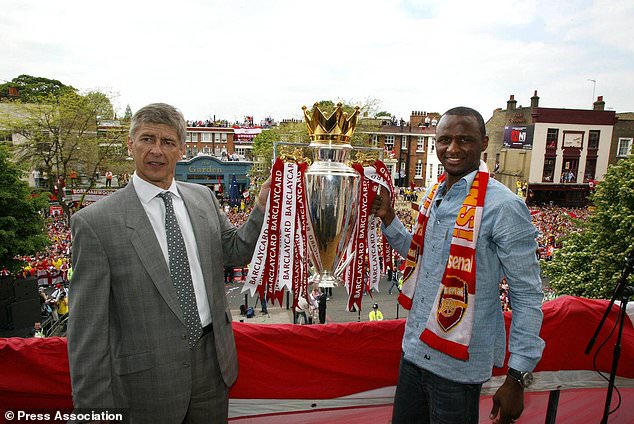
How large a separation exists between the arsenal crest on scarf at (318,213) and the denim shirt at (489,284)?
0.51 m

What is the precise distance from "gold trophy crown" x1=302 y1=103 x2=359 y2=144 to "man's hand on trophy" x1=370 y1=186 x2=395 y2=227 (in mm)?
386

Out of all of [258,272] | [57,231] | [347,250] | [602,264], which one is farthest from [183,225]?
[57,231]

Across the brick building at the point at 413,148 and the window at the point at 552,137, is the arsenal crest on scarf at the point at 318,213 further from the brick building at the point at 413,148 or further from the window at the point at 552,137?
the brick building at the point at 413,148

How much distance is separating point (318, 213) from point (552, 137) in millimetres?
35468

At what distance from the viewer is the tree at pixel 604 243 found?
28.1ft

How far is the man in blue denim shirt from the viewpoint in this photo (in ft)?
5.22

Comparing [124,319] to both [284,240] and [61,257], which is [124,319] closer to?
[284,240]

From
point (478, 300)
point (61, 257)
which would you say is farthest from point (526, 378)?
point (61, 257)

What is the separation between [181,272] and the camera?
1771mm

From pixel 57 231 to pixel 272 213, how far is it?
73.6 ft

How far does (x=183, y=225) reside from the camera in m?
1.86

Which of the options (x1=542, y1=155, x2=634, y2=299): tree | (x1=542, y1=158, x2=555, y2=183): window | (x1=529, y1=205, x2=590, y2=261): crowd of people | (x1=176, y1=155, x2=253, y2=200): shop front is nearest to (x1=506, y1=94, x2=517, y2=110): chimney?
(x1=542, y1=158, x2=555, y2=183): window

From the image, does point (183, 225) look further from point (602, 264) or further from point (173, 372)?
point (602, 264)

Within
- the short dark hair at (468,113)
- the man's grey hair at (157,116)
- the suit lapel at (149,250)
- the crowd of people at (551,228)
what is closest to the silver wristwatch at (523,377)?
the short dark hair at (468,113)
